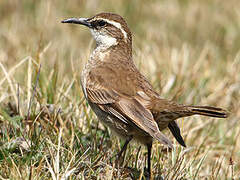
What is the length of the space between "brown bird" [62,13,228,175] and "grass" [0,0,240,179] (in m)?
0.28

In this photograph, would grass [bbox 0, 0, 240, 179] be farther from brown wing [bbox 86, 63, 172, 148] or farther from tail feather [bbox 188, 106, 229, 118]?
tail feather [bbox 188, 106, 229, 118]

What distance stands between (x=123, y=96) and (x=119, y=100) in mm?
62

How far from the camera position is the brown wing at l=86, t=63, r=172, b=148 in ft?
14.1

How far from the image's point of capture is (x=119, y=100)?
466 centimetres

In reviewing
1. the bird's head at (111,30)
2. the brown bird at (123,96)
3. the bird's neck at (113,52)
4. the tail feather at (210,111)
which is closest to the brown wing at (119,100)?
the brown bird at (123,96)

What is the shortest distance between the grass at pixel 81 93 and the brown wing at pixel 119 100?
14.8 inches

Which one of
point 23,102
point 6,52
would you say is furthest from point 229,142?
point 6,52

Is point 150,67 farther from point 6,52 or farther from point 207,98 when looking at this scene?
point 6,52

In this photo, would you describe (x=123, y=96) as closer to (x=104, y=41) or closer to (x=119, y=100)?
(x=119, y=100)

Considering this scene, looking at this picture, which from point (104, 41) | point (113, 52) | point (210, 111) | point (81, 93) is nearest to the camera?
point (210, 111)

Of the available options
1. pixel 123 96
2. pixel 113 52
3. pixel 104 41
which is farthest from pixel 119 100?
pixel 104 41

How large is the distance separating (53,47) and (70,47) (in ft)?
1.64

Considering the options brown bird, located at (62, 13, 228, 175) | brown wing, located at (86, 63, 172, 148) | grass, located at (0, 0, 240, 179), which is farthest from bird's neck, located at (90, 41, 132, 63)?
grass, located at (0, 0, 240, 179)

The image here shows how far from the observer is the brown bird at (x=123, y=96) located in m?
4.31
